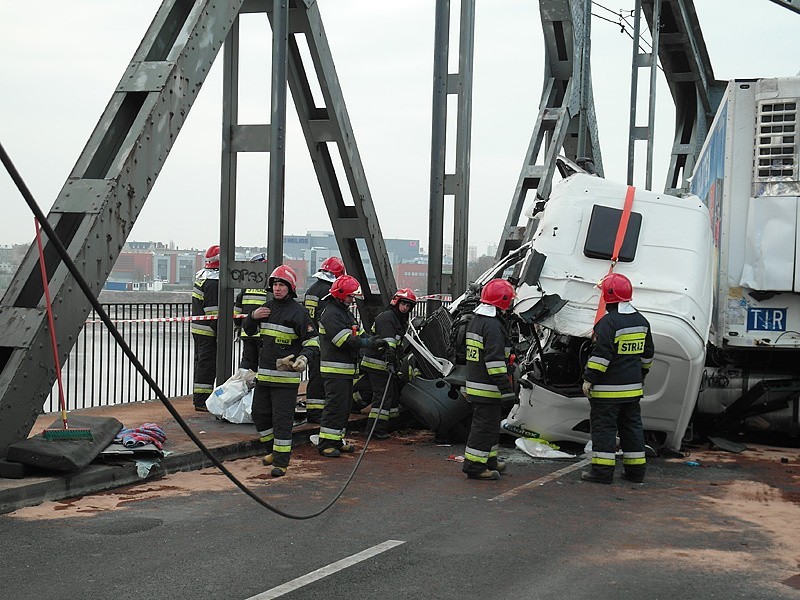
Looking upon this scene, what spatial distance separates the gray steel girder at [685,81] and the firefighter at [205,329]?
11.5 meters

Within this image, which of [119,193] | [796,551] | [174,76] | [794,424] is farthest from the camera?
[794,424]

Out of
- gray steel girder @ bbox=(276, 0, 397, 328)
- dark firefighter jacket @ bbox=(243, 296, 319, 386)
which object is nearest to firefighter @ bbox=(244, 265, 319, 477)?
dark firefighter jacket @ bbox=(243, 296, 319, 386)

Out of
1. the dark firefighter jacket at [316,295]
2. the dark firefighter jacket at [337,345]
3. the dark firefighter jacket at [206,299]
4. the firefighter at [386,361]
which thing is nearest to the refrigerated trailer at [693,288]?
the firefighter at [386,361]

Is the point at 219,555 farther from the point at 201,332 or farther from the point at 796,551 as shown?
the point at 201,332

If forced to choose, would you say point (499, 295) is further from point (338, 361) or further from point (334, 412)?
point (334, 412)

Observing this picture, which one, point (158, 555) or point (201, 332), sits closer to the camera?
point (158, 555)

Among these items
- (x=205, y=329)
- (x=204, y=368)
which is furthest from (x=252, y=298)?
(x=204, y=368)

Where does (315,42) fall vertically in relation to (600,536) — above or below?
above

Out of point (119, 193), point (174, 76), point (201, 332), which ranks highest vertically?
point (174, 76)

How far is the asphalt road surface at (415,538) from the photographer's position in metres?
5.48

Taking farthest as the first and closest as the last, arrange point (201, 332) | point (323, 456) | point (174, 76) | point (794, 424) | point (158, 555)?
point (201, 332)
point (794, 424)
point (323, 456)
point (174, 76)
point (158, 555)

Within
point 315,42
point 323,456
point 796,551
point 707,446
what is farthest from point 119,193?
point 707,446

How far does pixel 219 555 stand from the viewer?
238 inches

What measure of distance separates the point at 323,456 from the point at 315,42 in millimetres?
5323
